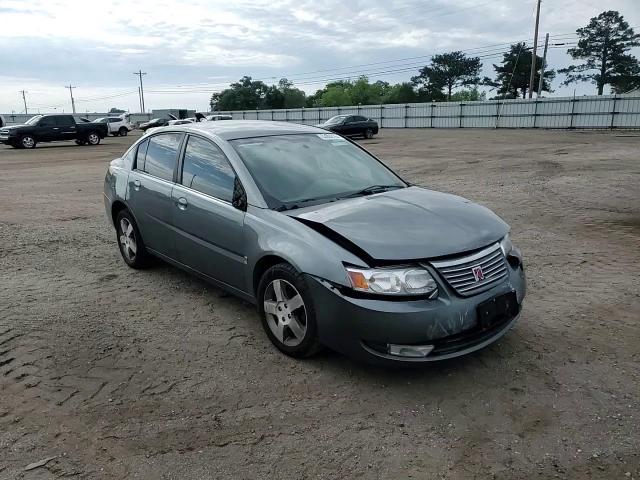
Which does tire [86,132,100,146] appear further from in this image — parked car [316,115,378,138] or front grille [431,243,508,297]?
front grille [431,243,508,297]

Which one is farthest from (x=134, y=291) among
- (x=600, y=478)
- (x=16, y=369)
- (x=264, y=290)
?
(x=600, y=478)

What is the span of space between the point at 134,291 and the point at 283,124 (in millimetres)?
2162

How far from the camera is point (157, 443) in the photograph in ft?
9.01

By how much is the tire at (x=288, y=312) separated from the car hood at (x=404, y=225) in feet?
1.25

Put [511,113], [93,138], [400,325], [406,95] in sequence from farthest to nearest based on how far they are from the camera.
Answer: [406,95]
[511,113]
[93,138]
[400,325]

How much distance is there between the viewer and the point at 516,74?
71.5 meters

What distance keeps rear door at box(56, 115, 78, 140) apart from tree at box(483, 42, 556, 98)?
57.5 meters

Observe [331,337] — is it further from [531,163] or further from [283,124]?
[531,163]

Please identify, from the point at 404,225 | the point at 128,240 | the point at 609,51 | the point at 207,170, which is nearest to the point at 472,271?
the point at 404,225

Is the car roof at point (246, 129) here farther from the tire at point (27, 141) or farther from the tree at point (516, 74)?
the tree at point (516, 74)

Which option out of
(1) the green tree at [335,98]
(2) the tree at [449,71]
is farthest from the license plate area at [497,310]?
(1) the green tree at [335,98]

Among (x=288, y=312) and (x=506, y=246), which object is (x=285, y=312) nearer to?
(x=288, y=312)

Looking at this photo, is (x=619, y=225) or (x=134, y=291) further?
(x=619, y=225)

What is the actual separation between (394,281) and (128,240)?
139 inches
